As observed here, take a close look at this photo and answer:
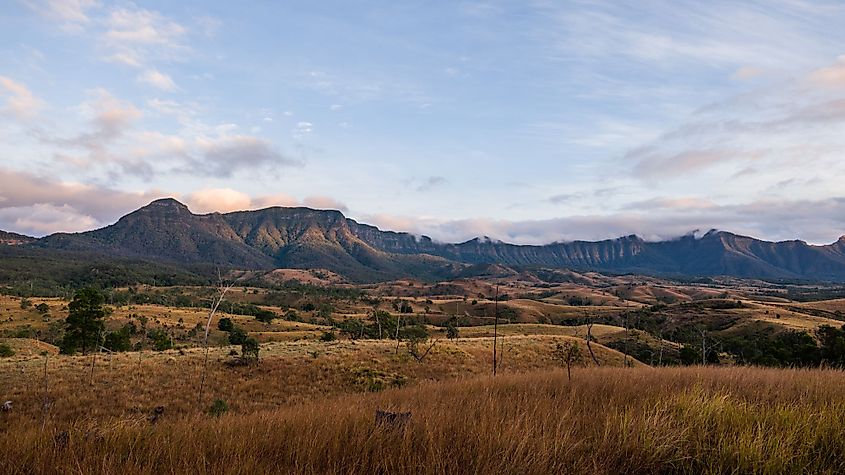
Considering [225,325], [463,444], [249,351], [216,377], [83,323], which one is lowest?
[225,325]

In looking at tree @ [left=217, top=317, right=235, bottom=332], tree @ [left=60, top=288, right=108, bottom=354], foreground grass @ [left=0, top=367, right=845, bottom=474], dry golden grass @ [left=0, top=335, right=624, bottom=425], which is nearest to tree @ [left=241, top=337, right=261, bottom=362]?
dry golden grass @ [left=0, top=335, right=624, bottom=425]

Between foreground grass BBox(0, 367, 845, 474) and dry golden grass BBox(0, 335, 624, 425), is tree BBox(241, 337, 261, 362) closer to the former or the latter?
dry golden grass BBox(0, 335, 624, 425)

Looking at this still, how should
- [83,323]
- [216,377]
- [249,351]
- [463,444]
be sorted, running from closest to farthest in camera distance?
[463,444]
[216,377]
[249,351]
[83,323]

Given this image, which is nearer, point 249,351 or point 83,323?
point 249,351

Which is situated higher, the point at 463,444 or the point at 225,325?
the point at 463,444

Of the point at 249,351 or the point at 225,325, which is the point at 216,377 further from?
the point at 225,325

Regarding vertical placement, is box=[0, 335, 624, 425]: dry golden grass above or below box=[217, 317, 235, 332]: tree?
above

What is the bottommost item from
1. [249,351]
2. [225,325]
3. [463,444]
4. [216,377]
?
[225,325]

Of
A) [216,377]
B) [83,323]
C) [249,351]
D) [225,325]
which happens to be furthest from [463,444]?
[225,325]

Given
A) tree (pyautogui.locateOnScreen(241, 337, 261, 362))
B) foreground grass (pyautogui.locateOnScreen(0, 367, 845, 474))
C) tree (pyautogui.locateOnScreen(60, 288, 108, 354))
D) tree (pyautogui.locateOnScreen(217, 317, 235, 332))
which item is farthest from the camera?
tree (pyautogui.locateOnScreen(217, 317, 235, 332))

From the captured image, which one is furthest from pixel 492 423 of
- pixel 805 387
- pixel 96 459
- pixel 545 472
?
pixel 805 387

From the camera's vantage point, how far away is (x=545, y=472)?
3.33 meters

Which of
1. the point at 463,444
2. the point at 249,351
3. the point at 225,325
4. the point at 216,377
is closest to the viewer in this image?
the point at 463,444

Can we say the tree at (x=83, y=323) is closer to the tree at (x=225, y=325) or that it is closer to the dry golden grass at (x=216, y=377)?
the dry golden grass at (x=216, y=377)
